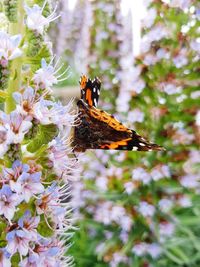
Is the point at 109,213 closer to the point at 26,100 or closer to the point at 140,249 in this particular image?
the point at 140,249

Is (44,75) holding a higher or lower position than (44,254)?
higher

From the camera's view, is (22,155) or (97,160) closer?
(22,155)

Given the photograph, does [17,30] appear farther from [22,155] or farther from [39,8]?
[22,155]

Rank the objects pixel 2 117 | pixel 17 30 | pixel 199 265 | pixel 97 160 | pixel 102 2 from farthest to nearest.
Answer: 1. pixel 102 2
2. pixel 97 160
3. pixel 199 265
4. pixel 17 30
5. pixel 2 117

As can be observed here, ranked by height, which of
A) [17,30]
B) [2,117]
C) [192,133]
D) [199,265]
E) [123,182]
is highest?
[17,30]

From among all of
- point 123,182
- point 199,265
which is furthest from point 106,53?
point 199,265

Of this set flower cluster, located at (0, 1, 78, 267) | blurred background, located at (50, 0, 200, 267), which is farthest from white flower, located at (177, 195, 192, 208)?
flower cluster, located at (0, 1, 78, 267)

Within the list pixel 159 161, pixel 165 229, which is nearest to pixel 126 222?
pixel 165 229

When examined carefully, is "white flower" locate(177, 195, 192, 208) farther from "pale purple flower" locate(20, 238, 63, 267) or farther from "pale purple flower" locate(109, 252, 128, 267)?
"pale purple flower" locate(20, 238, 63, 267)
